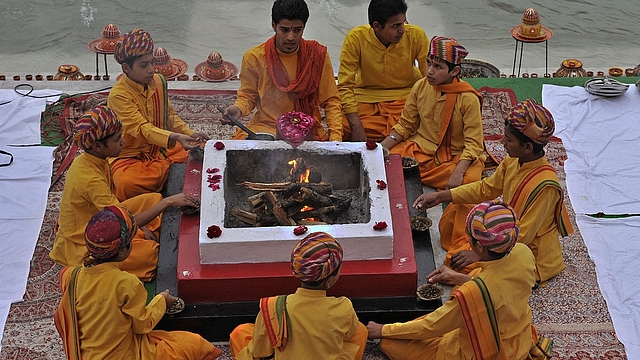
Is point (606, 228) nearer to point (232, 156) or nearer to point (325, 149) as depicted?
point (325, 149)

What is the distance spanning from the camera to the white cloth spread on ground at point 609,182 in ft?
20.2

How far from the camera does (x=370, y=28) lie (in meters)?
7.40

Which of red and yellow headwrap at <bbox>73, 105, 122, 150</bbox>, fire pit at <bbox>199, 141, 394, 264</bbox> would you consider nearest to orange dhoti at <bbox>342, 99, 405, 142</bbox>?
fire pit at <bbox>199, 141, 394, 264</bbox>

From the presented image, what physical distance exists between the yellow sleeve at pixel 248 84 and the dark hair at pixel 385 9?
1.02 metres

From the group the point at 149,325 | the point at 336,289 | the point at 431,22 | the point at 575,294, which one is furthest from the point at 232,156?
the point at 431,22

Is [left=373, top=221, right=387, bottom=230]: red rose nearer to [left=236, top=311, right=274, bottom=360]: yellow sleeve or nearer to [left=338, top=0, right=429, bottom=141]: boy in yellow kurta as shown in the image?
[left=236, top=311, right=274, bottom=360]: yellow sleeve

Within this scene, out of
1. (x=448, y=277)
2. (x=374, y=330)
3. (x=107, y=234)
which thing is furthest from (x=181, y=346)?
(x=448, y=277)

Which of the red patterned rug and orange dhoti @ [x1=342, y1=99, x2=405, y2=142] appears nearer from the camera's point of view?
the red patterned rug

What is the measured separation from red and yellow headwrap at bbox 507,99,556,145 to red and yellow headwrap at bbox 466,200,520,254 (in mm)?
953

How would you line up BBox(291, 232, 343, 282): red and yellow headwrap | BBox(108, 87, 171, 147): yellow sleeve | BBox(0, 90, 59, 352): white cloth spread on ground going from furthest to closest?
BBox(108, 87, 171, 147): yellow sleeve < BBox(0, 90, 59, 352): white cloth spread on ground < BBox(291, 232, 343, 282): red and yellow headwrap

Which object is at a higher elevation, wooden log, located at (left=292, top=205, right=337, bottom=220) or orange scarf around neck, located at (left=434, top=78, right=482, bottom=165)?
orange scarf around neck, located at (left=434, top=78, right=482, bottom=165)

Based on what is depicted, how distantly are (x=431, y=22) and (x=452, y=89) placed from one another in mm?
5119

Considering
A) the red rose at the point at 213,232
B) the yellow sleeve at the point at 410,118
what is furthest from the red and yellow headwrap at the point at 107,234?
the yellow sleeve at the point at 410,118

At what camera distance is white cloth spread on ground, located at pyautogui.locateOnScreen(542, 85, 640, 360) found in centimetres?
614
